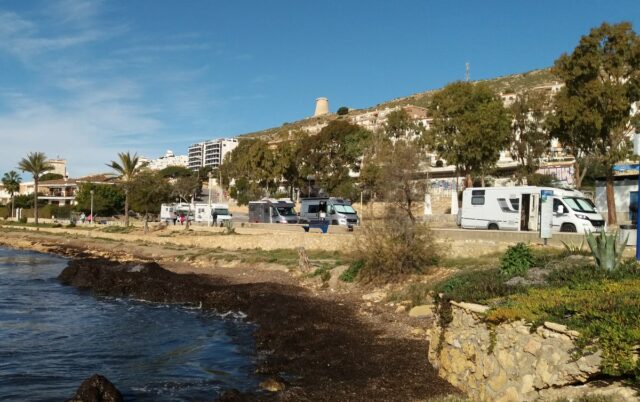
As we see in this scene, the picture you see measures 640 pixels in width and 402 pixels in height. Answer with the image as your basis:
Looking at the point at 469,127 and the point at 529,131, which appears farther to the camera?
the point at 529,131

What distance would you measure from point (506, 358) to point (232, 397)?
177 inches

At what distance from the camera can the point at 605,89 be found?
2928 centimetres

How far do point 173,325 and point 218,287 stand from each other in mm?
5827

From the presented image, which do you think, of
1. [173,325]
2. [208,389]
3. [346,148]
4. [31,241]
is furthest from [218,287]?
[346,148]

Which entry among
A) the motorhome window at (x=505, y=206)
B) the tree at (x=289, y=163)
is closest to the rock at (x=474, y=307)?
the motorhome window at (x=505, y=206)

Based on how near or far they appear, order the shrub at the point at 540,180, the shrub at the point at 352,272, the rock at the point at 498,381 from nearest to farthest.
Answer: the rock at the point at 498,381, the shrub at the point at 352,272, the shrub at the point at 540,180

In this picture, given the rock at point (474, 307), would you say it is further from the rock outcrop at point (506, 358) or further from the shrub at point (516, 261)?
the shrub at point (516, 261)

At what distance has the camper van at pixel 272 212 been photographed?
48.4 meters

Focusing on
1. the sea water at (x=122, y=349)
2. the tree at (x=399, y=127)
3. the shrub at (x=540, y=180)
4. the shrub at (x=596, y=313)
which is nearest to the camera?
the shrub at (x=596, y=313)

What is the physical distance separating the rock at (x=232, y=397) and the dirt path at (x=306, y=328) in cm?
27

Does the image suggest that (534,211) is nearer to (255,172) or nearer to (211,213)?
(211,213)

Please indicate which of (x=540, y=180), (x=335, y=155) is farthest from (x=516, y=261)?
(x=335, y=155)

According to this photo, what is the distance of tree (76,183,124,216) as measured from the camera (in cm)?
8356

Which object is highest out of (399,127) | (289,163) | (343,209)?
(399,127)
